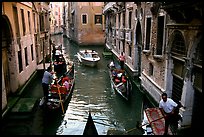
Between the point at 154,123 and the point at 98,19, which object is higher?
the point at 98,19

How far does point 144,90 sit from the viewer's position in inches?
358

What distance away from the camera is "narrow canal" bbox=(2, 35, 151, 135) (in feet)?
20.5

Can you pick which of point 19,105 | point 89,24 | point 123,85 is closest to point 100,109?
point 123,85

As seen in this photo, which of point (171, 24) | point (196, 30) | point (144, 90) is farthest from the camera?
point (144, 90)

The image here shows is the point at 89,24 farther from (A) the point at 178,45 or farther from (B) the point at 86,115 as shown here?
(A) the point at 178,45

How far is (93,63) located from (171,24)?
31.2 ft

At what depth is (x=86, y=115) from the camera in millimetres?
7473

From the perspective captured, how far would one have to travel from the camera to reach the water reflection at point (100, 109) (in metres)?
6.52

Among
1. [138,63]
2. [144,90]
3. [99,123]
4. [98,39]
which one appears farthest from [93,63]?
[98,39]

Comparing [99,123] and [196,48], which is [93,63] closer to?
[99,123]

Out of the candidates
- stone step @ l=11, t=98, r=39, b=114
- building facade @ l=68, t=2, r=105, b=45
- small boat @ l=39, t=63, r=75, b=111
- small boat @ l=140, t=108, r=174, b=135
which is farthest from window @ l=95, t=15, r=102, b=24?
small boat @ l=140, t=108, r=174, b=135

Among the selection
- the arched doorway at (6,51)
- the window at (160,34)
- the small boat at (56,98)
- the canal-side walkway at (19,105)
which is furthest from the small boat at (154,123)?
the arched doorway at (6,51)

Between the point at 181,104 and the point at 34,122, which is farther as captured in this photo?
the point at 34,122

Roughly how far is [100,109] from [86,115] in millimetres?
739
